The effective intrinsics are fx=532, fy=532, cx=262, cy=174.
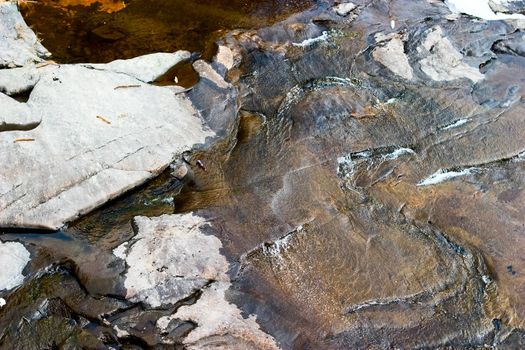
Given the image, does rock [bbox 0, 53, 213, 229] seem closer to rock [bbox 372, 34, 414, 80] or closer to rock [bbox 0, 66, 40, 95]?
rock [bbox 0, 66, 40, 95]

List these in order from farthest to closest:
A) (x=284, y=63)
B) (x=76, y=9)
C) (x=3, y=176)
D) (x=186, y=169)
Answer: (x=76, y=9)
(x=284, y=63)
(x=186, y=169)
(x=3, y=176)

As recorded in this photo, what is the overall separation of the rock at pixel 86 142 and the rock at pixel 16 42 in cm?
50

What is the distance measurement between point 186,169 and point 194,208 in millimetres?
591

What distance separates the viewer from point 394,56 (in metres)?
6.91

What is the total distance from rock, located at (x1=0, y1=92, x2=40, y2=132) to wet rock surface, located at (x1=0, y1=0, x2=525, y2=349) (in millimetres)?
272

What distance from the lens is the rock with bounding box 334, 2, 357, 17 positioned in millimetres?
7865

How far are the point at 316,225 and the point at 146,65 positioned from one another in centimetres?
314

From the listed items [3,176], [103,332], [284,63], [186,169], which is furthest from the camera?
[284,63]

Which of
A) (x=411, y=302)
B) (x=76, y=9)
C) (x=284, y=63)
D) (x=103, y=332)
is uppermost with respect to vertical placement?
(x=76, y=9)

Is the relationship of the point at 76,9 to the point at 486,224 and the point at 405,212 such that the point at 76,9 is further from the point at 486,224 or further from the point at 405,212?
the point at 486,224

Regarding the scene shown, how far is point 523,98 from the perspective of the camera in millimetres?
6367

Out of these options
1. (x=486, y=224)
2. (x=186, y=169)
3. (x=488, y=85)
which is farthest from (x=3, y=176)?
(x=488, y=85)

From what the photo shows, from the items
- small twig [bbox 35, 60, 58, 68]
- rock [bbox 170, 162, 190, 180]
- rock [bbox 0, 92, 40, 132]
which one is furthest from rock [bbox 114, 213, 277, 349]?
small twig [bbox 35, 60, 58, 68]

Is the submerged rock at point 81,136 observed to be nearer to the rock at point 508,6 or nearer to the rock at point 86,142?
the rock at point 86,142
